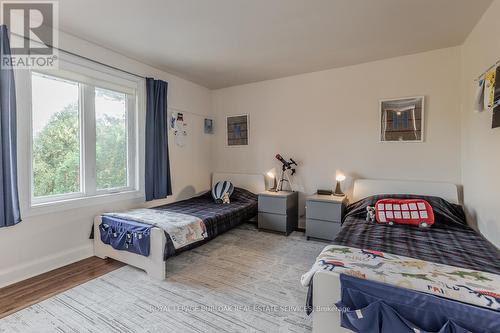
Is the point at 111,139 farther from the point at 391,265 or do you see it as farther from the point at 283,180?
the point at 391,265

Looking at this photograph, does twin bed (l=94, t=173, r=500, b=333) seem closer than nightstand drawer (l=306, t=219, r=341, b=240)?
Yes

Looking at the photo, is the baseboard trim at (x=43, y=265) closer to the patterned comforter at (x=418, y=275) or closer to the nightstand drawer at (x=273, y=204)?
the nightstand drawer at (x=273, y=204)

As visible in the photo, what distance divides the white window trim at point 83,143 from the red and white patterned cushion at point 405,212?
10.3 ft

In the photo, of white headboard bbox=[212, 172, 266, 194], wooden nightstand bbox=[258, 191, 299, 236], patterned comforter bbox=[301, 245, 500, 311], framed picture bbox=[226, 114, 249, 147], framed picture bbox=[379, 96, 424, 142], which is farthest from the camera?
framed picture bbox=[226, 114, 249, 147]

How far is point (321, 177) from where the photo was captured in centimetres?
385

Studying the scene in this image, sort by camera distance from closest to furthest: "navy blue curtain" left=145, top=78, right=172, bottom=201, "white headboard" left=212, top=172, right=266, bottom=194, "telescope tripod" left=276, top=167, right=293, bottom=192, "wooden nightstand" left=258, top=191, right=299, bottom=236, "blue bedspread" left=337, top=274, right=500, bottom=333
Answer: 1. "blue bedspread" left=337, top=274, right=500, bottom=333
2. "navy blue curtain" left=145, top=78, right=172, bottom=201
3. "wooden nightstand" left=258, top=191, right=299, bottom=236
4. "telescope tripod" left=276, top=167, right=293, bottom=192
5. "white headboard" left=212, top=172, right=266, bottom=194

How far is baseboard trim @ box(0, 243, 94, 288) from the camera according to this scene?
7.39ft

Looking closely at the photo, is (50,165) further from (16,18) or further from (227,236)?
(227,236)

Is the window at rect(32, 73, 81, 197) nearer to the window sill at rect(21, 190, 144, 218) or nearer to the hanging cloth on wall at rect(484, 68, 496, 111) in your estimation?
the window sill at rect(21, 190, 144, 218)

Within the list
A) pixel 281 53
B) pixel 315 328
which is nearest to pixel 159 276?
pixel 315 328

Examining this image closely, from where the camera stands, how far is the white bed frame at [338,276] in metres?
1.43

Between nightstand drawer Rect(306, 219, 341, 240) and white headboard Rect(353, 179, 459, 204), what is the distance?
530 millimetres
